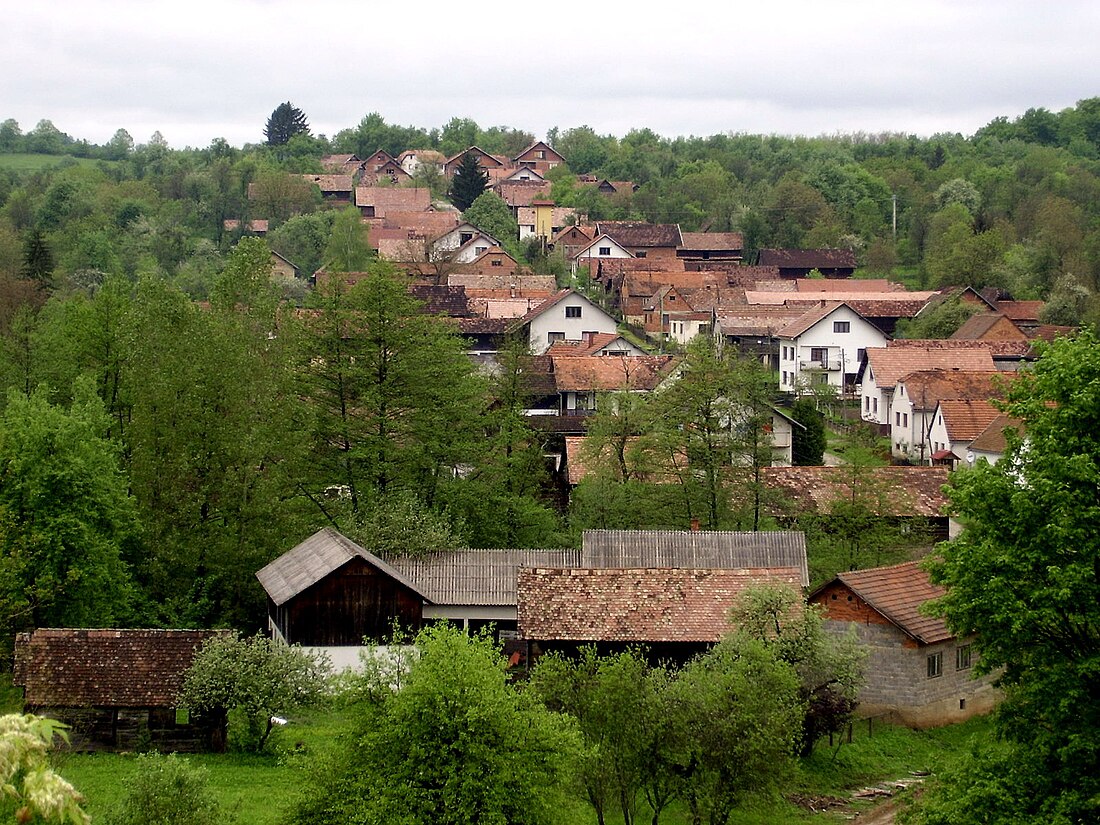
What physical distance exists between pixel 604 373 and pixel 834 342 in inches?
522

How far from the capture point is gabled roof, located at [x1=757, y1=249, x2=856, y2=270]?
82.3 metres

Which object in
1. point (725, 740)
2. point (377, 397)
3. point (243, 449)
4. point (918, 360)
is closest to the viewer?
point (725, 740)

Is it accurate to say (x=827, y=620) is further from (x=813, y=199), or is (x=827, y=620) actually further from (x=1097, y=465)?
(x=813, y=199)

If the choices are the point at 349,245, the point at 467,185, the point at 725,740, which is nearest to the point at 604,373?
the point at 725,740

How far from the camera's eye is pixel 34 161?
153 m

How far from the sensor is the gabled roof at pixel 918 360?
4938 centimetres

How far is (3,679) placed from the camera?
89.0 feet

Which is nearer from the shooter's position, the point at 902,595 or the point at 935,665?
the point at 935,665

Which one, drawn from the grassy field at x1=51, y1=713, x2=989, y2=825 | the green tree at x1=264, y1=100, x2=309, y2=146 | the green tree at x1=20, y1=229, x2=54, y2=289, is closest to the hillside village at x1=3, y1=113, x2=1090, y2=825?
the grassy field at x1=51, y1=713, x2=989, y2=825

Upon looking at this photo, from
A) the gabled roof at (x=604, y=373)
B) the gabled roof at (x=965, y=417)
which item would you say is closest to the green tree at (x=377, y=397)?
the gabled roof at (x=604, y=373)

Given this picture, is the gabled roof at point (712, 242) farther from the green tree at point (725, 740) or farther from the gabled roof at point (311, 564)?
the green tree at point (725, 740)

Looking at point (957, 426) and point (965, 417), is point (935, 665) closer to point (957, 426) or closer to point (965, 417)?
point (957, 426)

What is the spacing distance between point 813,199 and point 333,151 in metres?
67.3

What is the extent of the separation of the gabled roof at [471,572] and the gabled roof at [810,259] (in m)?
57.2
